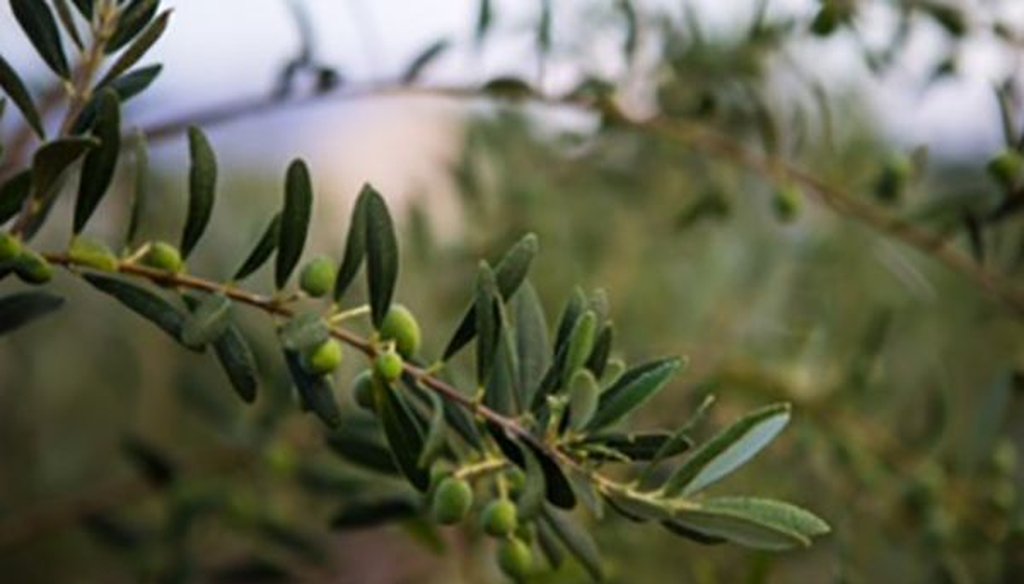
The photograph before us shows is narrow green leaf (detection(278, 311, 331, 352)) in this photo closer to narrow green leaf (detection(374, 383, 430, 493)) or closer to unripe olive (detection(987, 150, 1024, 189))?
narrow green leaf (detection(374, 383, 430, 493))

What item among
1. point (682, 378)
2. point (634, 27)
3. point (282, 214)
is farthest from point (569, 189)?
point (282, 214)

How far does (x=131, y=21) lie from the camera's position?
46cm

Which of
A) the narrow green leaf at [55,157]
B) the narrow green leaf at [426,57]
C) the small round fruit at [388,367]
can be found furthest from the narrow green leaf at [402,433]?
the narrow green leaf at [426,57]

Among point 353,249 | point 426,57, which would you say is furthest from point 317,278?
point 426,57

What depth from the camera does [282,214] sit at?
1.60 ft

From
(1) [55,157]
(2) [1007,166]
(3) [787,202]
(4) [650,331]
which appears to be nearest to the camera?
(1) [55,157]

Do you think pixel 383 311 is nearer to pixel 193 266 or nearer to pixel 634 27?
pixel 634 27

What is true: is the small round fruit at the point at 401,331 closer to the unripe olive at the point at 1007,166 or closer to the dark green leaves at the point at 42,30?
the dark green leaves at the point at 42,30

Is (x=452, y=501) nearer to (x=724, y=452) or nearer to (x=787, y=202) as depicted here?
(x=724, y=452)

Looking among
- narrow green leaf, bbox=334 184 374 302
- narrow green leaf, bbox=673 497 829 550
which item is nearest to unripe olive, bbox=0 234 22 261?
narrow green leaf, bbox=334 184 374 302

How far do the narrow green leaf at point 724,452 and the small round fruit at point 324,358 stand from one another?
11 centimetres

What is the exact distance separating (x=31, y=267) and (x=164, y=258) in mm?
46

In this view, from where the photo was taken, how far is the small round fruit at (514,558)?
51 cm

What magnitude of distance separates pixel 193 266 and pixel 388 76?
1.15ft
